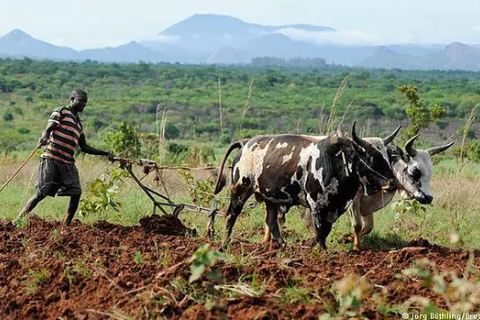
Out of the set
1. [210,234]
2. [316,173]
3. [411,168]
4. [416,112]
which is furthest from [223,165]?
[416,112]

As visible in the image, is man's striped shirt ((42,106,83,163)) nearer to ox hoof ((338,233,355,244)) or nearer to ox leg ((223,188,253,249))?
ox leg ((223,188,253,249))

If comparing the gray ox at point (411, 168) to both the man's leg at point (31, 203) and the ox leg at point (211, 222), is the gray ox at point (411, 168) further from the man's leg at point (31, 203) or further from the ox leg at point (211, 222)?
the man's leg at point (31, 203)

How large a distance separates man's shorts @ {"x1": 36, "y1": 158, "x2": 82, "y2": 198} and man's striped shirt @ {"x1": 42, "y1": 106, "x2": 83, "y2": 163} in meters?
0.07

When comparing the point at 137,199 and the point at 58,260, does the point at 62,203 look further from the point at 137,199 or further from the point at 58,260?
the point at 58,260

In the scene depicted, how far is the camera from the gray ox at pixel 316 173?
762 centimetres

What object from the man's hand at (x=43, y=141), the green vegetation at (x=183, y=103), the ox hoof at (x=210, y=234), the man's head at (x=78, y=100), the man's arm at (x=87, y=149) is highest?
the man's head at (x=78, y=100)

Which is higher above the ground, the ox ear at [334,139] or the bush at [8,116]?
the ox ear at [334,139]

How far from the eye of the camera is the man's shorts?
Answer: 836 centimetres

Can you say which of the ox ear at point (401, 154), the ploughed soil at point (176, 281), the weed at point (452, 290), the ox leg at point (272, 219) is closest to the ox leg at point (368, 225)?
the ox leg at point (272, 219)

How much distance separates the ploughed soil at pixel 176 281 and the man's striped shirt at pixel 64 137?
3.53 ft

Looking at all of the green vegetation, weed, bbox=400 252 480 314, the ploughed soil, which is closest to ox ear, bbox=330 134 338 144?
the ploughed soil

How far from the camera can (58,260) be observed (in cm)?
630

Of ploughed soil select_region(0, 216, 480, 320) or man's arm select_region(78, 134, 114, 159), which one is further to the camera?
man's arm select_region(78, 134, 114, 159)

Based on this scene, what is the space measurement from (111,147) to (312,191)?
1100cm
